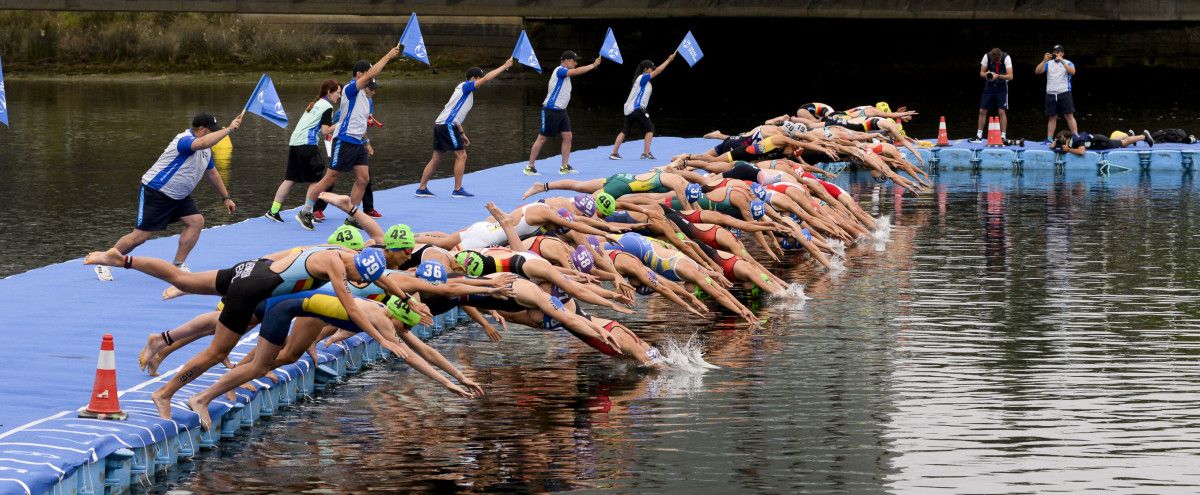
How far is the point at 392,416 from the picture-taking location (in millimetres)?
12586

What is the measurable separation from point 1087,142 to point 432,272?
2221 cm

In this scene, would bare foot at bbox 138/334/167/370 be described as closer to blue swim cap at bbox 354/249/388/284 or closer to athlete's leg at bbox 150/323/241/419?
athlete's leg at bbox 150/323/241/419

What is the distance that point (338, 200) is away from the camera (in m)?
18.4

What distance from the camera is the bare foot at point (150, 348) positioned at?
40.2 ft

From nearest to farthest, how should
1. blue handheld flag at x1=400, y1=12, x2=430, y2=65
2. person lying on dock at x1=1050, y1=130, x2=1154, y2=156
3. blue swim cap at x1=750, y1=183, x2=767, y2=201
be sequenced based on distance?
blue swim cap at x1=750, y1=183, x2=767, y2=201 → blue handheld flag at x1=400, y1=12, x2=430, y2=65 → person lying on dock at x1=1050, y1=130, x2=1154, y2=156

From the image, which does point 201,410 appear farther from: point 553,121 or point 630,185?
point 553,121

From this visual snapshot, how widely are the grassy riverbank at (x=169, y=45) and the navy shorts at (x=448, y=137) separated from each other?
43062mm

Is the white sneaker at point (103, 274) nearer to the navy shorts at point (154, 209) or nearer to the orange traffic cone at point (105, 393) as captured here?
the navy shorts at point (154, 209)

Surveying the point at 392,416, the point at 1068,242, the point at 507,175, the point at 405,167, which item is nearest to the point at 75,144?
the point at 405,167

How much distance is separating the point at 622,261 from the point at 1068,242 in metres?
8.72

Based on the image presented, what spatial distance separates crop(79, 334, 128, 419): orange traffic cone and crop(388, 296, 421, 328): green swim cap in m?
2.27

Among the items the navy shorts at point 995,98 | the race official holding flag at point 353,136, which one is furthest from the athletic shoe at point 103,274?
the navy shorts at point 995,98

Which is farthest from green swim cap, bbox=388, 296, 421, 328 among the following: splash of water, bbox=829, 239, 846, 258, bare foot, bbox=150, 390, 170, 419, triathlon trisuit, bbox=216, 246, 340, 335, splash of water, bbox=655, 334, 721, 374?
splash of water, bbox=829, 239, 846, 258

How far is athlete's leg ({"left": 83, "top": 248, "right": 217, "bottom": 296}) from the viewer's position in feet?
40.4
